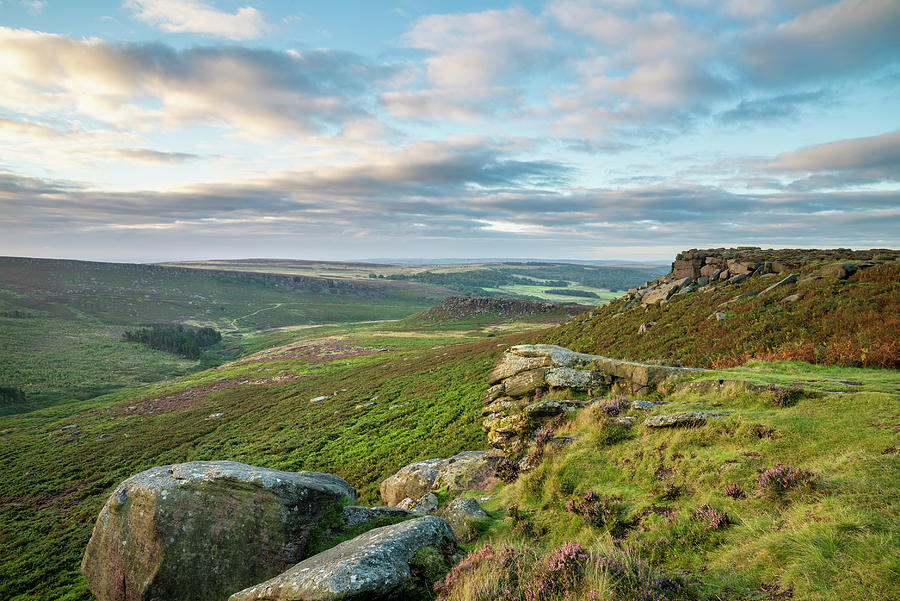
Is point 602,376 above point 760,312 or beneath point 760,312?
beneath

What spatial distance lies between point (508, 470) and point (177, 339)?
142 m

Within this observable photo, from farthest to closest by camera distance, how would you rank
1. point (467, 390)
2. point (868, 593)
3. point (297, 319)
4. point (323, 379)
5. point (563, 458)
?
point (297, 319) < point (323, 379) < point (467, 390) < point (563, 458) < point (868, 593)

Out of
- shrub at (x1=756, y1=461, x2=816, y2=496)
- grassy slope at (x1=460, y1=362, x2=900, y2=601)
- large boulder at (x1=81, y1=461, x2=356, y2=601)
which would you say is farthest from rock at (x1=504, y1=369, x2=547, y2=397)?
shrub at (x1=756, y1=461, x2=816, y2=496)

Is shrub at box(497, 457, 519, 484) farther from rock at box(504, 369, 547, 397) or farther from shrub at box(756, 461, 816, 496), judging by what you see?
shrub at box(756, 461, 816, 496)

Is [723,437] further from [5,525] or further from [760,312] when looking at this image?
[5,525]

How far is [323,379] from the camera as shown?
187 ft

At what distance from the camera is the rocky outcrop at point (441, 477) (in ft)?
47.1

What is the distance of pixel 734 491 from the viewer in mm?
7973

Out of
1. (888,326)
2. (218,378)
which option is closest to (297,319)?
(218,378)

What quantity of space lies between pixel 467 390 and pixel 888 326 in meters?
27.3

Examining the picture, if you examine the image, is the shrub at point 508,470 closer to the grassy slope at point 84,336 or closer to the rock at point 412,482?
the rock at point 412,482

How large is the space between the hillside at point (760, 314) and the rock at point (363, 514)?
1997 centimetres

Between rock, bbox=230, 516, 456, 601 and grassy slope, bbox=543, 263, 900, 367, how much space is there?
2127cm

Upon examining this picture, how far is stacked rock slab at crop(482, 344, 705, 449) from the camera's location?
15.4 meters
